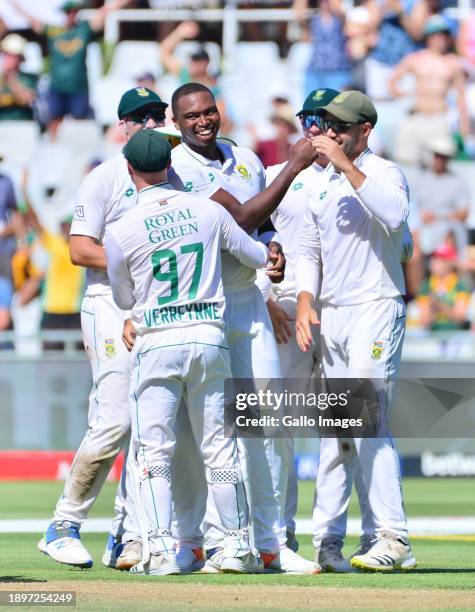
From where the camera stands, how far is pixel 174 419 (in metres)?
6.16

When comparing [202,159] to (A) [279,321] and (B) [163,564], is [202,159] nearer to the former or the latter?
(A) [279,321]

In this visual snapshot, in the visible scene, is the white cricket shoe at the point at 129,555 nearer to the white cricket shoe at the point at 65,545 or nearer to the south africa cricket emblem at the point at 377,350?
the white cricket shoe at the point at 65,545

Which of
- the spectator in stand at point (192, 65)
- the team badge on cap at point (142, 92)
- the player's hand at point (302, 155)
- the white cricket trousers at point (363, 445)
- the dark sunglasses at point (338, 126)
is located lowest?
the white cricket trousers at point (363, 445)

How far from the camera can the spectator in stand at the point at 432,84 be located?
16.5 m

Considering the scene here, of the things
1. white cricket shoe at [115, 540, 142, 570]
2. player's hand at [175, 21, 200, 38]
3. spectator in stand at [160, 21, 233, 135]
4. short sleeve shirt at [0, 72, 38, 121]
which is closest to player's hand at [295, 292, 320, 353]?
white cricket shoe at [115, 540, 142, 570]

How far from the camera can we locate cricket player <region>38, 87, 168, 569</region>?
684cm

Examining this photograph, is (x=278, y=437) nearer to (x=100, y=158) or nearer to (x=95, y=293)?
(x=95, y=293)

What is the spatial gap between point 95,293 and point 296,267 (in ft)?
3.68

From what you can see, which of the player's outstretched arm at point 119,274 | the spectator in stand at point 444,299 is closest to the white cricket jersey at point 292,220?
the player's outstretched arm at point 119,274

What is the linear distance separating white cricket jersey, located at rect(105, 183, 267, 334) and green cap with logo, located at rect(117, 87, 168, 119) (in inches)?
37.6

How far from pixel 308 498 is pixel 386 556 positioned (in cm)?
574

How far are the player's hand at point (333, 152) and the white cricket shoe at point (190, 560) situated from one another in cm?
205

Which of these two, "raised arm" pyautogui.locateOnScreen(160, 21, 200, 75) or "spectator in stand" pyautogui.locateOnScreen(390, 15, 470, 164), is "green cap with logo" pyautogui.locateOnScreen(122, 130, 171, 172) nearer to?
"spectator in stand" pyautogui.locateOnScreen(390, 15, 470, 164)

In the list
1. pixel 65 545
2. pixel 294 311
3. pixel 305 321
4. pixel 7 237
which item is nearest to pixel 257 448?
pixel 305 321
